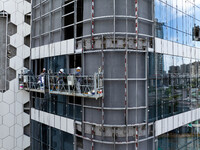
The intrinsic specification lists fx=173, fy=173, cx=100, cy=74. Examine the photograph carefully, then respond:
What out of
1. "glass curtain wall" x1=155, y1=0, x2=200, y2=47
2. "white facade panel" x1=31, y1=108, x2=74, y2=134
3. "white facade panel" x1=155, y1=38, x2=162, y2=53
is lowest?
"white facade panel" x1=31, y1=108, x2=74, y2=134

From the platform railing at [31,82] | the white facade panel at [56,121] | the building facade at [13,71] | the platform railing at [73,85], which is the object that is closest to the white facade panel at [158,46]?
the platform railing at [73,85]

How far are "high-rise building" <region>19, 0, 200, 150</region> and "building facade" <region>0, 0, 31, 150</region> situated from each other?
253cm

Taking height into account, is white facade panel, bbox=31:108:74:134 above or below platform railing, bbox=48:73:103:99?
below

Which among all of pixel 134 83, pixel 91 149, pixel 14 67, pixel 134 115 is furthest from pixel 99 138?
pixel 14 67

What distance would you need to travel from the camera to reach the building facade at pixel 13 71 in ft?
52.6

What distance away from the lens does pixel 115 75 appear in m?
10.2

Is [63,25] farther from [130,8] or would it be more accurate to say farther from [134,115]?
[134,115]

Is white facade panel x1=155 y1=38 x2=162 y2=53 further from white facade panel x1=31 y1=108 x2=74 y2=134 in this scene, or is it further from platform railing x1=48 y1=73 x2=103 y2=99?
white facade panel x1=31 y1=108 x2=74 y2=134

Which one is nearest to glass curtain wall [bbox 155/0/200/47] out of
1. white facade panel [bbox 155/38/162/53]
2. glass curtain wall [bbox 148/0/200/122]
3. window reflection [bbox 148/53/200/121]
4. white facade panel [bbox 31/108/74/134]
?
glass curtain wall [bbox 148/0/200/122]

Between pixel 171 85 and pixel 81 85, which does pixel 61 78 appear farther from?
pixel 171 85

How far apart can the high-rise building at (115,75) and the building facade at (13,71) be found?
99.8 inches

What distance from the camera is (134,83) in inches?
410

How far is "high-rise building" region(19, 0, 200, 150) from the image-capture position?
1026 cm

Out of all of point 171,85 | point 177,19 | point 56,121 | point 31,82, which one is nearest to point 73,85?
point 56,121
